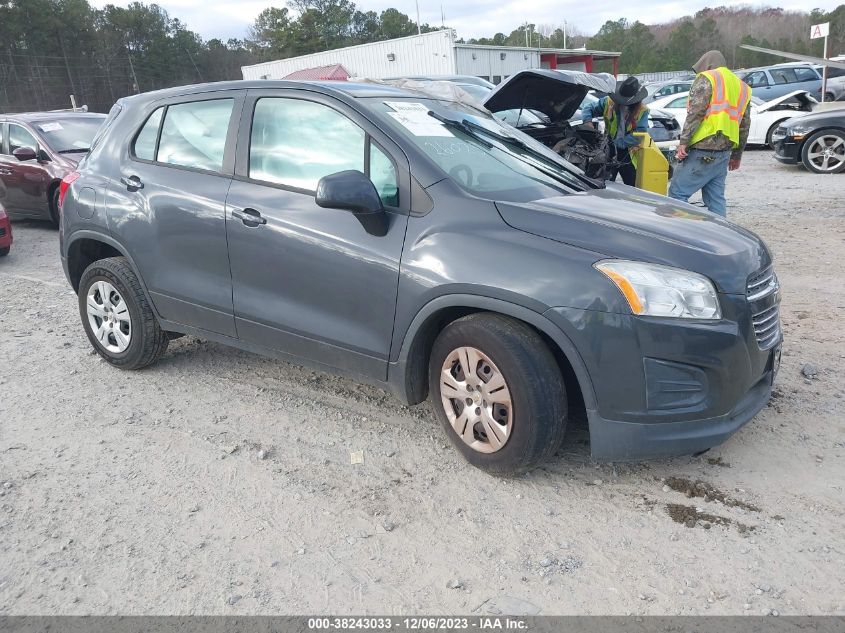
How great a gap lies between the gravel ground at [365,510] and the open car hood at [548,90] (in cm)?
388

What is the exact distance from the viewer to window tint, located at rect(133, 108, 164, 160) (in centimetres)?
432

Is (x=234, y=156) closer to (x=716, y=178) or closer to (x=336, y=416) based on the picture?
(x=336, y=416)

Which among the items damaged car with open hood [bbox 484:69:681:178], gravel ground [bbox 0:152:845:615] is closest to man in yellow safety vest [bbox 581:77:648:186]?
damaged car with open hood [bbox 484:69:681:178]

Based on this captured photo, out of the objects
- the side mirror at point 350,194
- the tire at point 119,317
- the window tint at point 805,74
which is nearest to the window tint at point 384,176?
the side mirror at point 350,194

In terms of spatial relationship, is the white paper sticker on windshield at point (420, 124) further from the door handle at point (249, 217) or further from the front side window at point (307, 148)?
the door handle at point (249, 217)

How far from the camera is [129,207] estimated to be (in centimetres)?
427

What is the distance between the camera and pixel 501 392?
10.0 ft

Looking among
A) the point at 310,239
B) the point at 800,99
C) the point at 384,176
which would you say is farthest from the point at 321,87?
the point at 800,99

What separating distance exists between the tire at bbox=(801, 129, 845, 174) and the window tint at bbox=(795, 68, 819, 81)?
902cm

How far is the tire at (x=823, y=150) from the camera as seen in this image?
463 inches

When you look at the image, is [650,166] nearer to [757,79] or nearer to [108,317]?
[108,317]

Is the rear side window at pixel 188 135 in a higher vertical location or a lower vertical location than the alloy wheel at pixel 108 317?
higher

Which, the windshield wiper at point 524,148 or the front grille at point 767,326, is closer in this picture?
the front grille at point 767,326

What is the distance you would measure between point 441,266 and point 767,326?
1470 mm
